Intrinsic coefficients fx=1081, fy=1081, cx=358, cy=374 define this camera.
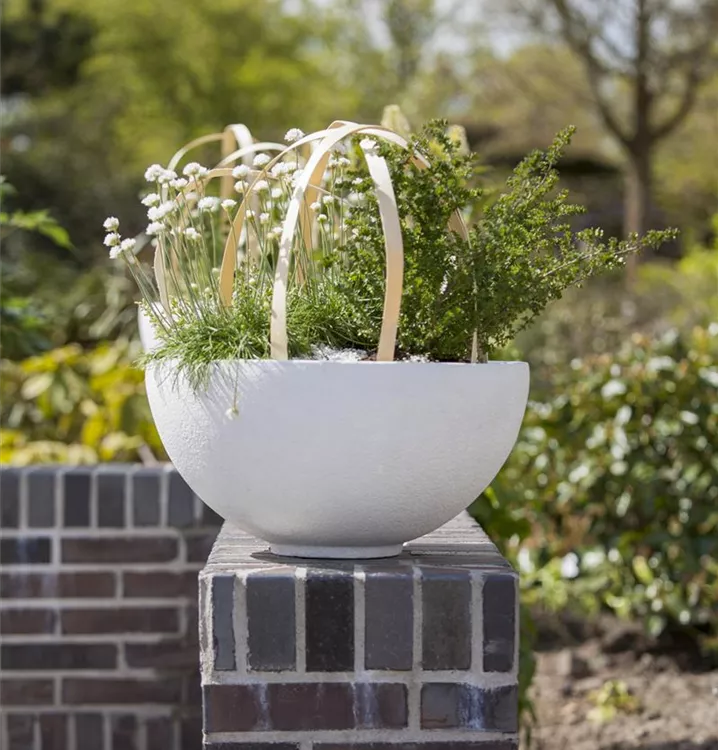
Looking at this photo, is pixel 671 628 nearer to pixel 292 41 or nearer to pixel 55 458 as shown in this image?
pixel 55 458

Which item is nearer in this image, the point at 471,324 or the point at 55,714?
the point at 471,324

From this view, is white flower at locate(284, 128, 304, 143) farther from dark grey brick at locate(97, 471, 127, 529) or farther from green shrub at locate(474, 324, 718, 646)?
green shrub at locate(474, 324, 718, 646)

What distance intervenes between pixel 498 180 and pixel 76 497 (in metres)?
3.14

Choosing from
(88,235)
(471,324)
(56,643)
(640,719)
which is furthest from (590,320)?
(88,235)

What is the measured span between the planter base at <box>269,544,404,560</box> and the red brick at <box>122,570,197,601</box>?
95cm

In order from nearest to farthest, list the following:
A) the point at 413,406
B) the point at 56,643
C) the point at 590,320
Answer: the point at 413,406 < the point at 56,643 < the point at 590,320

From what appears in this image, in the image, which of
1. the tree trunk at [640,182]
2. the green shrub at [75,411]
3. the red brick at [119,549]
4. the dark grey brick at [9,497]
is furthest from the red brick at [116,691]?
the tree trunk at [640,182]

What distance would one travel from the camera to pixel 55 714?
93.4 inches

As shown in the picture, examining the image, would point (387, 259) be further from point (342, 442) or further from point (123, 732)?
point (123, 732)

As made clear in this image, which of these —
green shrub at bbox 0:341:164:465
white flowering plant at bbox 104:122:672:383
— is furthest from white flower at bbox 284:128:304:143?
green shrub at bbox 0:341:164:465

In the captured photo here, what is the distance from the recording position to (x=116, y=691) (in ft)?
7.82

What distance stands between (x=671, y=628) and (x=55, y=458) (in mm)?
1955

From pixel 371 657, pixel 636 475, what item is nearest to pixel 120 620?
pixel 371 657

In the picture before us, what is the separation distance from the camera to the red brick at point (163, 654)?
94.0 inches
